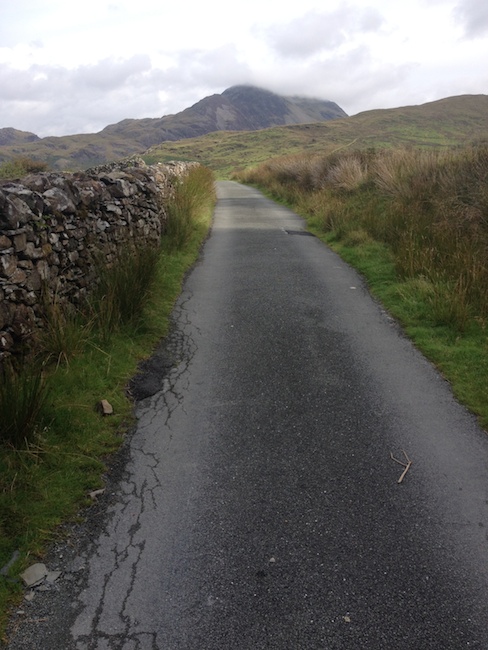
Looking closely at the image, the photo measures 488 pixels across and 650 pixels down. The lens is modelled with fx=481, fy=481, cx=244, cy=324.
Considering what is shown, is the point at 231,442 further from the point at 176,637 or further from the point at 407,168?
the point at 407,168

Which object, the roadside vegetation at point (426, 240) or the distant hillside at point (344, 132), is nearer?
the roadside vegetation at point (426, 240)

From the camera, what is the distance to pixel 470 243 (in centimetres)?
806

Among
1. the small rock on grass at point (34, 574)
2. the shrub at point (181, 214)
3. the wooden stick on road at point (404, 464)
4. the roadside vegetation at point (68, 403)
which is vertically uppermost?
the shrub at point (181, 214)

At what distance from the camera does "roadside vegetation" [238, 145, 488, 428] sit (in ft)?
18.8

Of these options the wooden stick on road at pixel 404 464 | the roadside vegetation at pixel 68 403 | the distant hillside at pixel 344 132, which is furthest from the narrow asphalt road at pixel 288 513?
the distant hillside at pixel 344 132

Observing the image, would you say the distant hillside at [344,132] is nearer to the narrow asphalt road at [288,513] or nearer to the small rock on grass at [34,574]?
the narrow asphalt road at [288,513]

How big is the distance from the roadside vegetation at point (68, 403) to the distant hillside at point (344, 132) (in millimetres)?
59307

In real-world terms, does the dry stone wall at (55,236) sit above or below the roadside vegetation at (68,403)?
above

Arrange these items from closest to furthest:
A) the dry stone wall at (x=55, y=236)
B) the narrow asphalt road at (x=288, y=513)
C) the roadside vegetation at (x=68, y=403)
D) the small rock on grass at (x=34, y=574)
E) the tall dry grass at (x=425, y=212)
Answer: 1. the narrow asphalt road at (x=288, y=513)
2. the small rock on grass at (x=34, y=574)
3. the roadside vegetation at (x=68, y=403)
4. the dry stone wall at (x=55, y=236)
5. the tall dry grass at (x=425, y=212)

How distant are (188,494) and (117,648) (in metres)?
1.17

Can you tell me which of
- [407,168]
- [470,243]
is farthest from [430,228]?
[407,168]

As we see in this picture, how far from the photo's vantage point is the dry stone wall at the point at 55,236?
4.43m

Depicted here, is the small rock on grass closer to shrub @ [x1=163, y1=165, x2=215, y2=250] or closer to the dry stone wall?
the dry stone wall

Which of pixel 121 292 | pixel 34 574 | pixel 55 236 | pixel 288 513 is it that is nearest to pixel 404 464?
pixel 288 513
